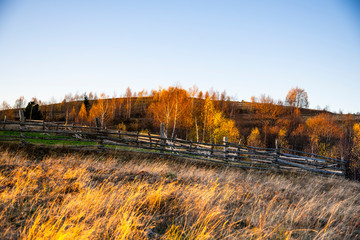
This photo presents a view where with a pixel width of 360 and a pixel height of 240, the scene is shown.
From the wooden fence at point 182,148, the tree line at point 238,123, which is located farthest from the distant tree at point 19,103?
the wooden fence at point 182,148

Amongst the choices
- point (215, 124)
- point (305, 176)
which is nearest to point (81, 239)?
point (305, 176)

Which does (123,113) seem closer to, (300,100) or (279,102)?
(279,102)

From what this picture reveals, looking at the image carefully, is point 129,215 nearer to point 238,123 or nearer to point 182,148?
point 182,148

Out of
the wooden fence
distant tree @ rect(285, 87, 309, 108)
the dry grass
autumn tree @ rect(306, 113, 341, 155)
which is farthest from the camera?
distant tree @ rect(285, 87, 309, 108)

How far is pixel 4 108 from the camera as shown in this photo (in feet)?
191

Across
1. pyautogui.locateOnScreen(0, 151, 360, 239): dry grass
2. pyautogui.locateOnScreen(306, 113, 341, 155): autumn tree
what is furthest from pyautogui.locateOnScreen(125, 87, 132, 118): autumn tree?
pyautogui.locateOnScreen(0, 151, 360, 239): dry grass

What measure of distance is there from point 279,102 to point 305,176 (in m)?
43.2

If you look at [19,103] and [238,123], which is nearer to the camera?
[238,123]

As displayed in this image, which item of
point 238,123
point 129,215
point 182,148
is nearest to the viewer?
point 129,215

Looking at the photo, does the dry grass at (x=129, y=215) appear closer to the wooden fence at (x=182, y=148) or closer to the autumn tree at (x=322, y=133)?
the wooden fence at (x=182, y=148)

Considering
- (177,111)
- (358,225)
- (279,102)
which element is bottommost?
(358,225)

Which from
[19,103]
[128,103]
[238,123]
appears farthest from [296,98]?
[19,103]

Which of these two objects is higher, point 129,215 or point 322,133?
point 129,215

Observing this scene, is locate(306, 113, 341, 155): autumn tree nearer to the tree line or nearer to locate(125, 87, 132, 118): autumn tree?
the tree line
